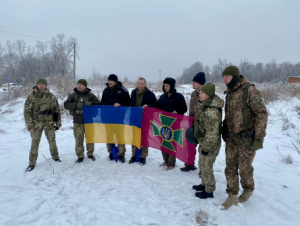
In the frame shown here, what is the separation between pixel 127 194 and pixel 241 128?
8.26 feet

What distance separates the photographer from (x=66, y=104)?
5.10 m

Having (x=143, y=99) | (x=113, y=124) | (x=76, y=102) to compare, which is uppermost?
(x=143, y=99)

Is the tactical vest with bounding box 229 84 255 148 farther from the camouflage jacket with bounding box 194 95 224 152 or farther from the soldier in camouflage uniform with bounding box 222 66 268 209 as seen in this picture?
the camouflage jacket with bounding box 194 95 224 152

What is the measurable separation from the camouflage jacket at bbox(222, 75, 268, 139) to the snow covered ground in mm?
1421

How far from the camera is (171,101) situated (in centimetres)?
477

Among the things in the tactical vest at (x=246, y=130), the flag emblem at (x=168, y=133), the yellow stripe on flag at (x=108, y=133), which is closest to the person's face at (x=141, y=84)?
the flag emblem at (x=168, y=133)

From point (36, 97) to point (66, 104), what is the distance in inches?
29.1

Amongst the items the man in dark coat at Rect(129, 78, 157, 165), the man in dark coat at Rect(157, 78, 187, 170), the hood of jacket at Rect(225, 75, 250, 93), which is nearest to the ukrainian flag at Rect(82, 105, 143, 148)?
the man in dark coat at Rect(129, 78, 157, 165)

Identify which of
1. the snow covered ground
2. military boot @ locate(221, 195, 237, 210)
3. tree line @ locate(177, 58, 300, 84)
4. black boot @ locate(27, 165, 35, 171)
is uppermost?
tree line @ locate(177, 58, 300, 84)

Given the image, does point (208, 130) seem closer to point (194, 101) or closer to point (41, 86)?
point (194, 101)

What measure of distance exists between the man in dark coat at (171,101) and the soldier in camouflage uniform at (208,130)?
1.28 meters

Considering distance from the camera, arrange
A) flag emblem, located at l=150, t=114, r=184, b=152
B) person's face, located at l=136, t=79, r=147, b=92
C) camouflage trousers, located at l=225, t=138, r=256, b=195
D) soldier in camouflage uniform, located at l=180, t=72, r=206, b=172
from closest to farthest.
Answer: camouflage trousers, located at l=225, t=138, r=256, b=195, soldier in camouflage uniform, located at l=180, t=72, r=206, b=172, flag emblem, located at l=150, t=114, r=184, b=152, person's face, located at l=136, t=79, r=147, b=92

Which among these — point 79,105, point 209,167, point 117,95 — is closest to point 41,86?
point 79,105

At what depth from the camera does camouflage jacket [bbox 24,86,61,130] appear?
15.2ft
